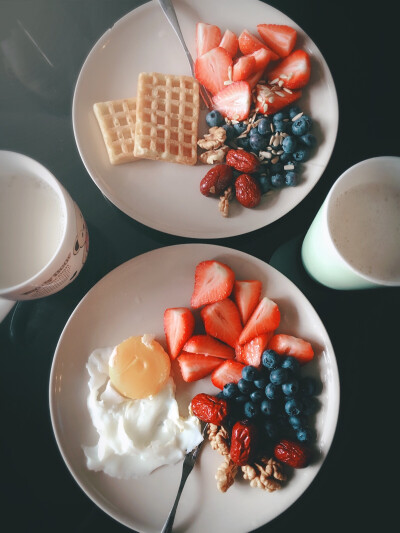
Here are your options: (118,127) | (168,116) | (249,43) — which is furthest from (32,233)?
(249,43)

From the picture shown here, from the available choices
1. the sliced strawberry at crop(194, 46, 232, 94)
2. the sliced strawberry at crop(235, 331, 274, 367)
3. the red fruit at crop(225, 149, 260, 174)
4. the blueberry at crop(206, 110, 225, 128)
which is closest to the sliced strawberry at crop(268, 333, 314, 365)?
the sliced strawberry at crop(235, 331, 274, 367)

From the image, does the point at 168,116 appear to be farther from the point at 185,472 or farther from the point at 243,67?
the point at 185,472

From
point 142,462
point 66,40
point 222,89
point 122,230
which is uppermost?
point 66,40

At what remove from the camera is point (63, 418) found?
40.0 inches

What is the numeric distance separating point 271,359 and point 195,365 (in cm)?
16

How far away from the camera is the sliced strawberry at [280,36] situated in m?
1.13

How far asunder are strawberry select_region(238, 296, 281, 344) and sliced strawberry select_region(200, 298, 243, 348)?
0.03m

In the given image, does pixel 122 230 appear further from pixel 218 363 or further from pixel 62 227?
pixel 218 363

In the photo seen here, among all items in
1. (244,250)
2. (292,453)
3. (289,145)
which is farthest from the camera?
(244,250)

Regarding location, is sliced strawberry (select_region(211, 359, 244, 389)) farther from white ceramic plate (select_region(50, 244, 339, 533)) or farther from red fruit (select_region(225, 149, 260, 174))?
red fruit (select_region(225, 149, 260, 174))

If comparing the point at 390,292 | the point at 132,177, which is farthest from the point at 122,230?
the point at 390,292

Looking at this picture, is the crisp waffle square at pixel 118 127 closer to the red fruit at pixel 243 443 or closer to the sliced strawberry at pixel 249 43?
the sliced strawberry at pixel 249 43

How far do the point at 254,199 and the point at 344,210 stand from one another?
0.19m

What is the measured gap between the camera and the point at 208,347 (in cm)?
104
